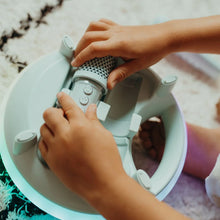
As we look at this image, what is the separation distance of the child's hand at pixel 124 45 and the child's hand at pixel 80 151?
0.09 metres

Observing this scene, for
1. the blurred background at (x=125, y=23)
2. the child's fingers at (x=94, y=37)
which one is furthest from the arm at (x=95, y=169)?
the blurred background at (x=125, y=23)

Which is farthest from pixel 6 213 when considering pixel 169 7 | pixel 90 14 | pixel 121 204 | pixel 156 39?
pixel 169 7

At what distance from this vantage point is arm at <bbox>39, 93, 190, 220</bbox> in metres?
0.33

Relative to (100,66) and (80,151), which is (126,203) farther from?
(100,66)

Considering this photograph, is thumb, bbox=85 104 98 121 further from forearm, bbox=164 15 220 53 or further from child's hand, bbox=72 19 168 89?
forearm, bbox=164 15 220 53

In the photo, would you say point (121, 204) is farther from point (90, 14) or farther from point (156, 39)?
point (90, 14)

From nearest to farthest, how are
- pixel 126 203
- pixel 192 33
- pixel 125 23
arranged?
pixel 126 203, pixel 192 33, pixel 125 23

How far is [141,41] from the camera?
413 millimetres

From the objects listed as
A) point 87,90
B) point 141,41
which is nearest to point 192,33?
point 141,41

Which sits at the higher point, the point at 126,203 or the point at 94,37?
the point at 94,37

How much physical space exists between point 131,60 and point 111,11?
308 mm

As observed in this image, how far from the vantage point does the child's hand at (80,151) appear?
337mm

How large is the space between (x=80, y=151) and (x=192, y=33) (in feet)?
0.88

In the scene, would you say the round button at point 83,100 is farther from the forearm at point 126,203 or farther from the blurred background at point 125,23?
the blurred background at point 125,23
